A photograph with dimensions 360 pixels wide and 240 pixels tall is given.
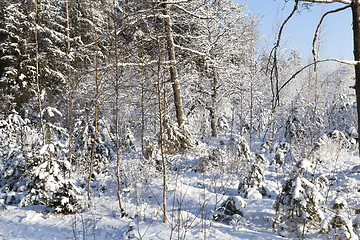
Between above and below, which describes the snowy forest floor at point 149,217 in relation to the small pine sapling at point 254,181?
below

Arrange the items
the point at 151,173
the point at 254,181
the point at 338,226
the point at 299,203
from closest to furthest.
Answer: the point at 338,226 → the point at 299,203 → the point at 254,181 → the point at 151,173

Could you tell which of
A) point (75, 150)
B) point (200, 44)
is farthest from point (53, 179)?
point (200, 44)

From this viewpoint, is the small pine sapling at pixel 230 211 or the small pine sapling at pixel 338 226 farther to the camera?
the small pine sapling at pixel 230 211

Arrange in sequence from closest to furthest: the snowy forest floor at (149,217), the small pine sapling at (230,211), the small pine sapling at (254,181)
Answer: the snowy forest floor at (149,217)
the small pine sapling at (230,211)
the small pine sapling at (254,181)

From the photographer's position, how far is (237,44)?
36.0 ft

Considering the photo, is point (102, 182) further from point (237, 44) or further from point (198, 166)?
point (237, 44)

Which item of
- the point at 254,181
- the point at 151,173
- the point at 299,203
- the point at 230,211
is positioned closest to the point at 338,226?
the point at 299,203

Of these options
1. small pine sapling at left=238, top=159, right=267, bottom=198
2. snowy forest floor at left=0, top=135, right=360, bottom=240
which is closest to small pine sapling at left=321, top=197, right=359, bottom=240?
snowy forest floor at left=0, top=135, right=360, bottom=240

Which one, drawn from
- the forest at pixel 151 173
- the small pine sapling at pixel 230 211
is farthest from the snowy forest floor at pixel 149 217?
the small pine sapling at pixel 230 211

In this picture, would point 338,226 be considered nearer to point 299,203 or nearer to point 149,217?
point 299,203

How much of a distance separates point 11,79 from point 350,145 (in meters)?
16.9

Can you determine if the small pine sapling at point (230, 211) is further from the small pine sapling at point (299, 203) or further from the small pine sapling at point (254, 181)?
the small pine sapling at point (254, 181)

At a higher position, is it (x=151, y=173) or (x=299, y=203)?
(x=299, y=203)

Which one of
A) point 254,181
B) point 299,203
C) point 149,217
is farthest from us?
point 254,181
